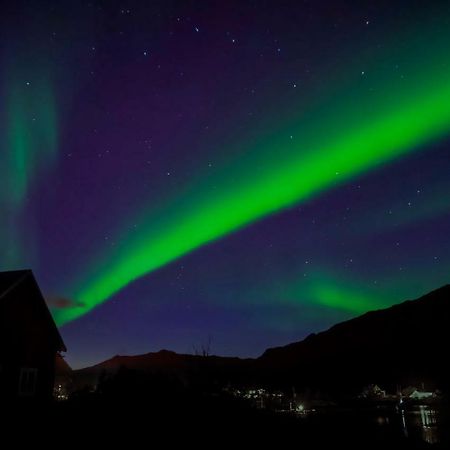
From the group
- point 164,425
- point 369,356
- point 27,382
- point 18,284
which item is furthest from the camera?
point 369,356

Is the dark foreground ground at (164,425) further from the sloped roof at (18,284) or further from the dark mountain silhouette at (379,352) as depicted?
the dark mountain silhouette at (379,352)

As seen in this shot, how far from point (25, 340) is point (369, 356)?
112237mm

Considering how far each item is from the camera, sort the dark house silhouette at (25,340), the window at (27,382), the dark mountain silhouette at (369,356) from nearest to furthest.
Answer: the dark house silhouette at (25,340), the window at (27,382), the dark mountain silhouette at (369,356)

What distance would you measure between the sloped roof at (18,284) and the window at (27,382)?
2.99 metres

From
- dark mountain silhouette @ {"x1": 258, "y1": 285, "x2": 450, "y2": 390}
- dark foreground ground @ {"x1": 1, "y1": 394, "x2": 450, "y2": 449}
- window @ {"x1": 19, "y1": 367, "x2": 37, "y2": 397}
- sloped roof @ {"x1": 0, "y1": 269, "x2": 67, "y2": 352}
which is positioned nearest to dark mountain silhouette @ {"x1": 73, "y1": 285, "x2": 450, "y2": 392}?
dark mountain silhouette @ {"x1": 258, "y1": 285, "x2": 450, "y2": 390}

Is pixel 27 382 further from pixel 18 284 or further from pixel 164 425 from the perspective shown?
pixel 164 425

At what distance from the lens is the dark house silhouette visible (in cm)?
2017

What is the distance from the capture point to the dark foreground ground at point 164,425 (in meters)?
9.82

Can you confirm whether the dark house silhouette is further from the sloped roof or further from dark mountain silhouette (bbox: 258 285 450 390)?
dark mountain silhouette (bbox: 258 285 450 390)

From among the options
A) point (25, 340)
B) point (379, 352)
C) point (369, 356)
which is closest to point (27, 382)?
point (25, 340)

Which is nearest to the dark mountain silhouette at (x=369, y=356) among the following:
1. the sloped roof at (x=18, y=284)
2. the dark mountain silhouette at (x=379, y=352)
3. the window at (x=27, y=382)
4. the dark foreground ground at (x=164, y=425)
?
the dark mountain silhouette at (x=379, y=352)

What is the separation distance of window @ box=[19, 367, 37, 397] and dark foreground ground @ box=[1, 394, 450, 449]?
10.7m

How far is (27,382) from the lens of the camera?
21453mm

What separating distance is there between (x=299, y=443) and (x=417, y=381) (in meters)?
92.6
